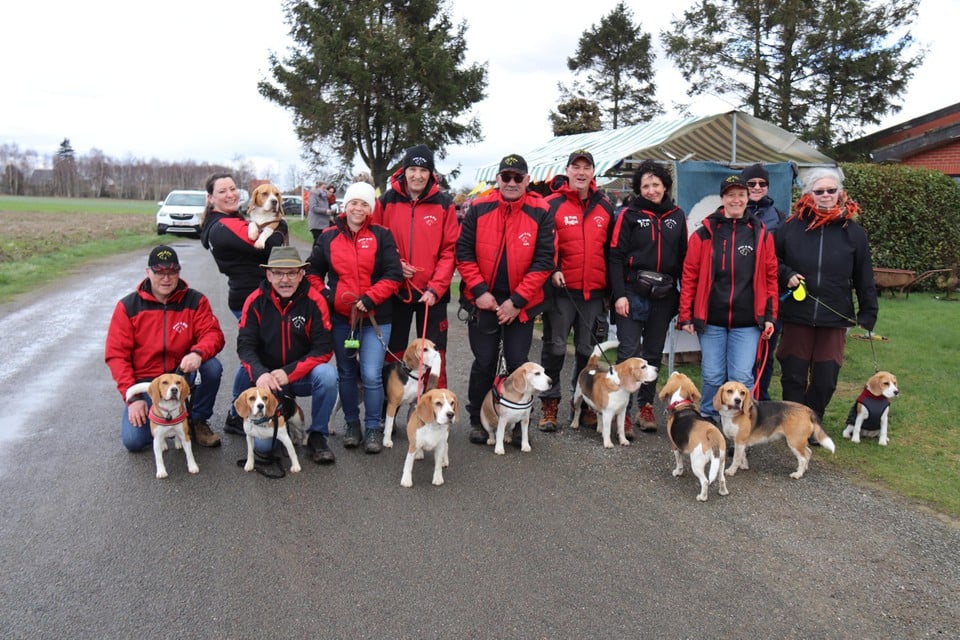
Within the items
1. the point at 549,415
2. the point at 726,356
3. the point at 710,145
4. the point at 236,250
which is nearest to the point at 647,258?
the point at 726,356

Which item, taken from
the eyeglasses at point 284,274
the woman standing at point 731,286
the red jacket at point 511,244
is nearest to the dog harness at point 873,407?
the woman standing at point 731,286

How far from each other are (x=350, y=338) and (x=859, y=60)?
22.3 meters

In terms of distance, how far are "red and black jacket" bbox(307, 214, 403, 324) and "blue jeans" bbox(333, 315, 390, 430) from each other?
0.20m

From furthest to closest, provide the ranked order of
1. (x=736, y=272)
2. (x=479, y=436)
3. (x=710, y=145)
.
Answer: (x=710, y=145), (x=479, y=436), (x=736, y=272)

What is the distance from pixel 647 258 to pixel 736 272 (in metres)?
0.70

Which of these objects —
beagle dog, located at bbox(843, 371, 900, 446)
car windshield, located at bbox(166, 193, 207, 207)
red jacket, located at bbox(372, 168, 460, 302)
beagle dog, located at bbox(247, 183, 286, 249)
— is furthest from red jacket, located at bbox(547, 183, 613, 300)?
car windshield, located at bbox(166, 193, 207, 207)

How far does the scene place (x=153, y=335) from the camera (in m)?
4.90

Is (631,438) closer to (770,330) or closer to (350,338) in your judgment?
(770,330)

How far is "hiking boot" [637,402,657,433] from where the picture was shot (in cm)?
566

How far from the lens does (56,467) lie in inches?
Answer: 182

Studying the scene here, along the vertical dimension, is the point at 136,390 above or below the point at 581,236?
below

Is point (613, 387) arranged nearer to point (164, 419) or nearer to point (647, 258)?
point (647, 258)

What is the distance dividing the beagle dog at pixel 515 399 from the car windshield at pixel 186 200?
83.9 ft

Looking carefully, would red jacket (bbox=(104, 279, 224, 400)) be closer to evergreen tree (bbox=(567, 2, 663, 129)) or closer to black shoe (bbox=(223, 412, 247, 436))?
black shoe (bbox=(223, 412, 247, 436))
